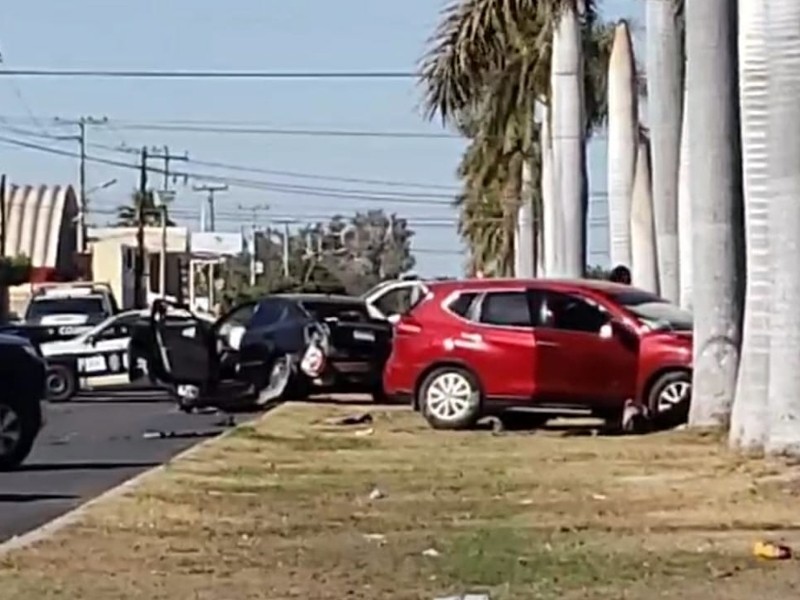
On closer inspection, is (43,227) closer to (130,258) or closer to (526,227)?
(130,258)

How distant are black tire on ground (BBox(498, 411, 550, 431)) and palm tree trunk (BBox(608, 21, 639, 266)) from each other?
57.6 feet

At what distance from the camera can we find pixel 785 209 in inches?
735

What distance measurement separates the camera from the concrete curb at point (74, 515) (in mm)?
14625

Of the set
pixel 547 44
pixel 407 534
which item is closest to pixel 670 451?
pixel 407 534

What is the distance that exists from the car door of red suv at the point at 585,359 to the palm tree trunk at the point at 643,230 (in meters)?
14.4

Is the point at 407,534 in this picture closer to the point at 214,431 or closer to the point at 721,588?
the point at 721,588

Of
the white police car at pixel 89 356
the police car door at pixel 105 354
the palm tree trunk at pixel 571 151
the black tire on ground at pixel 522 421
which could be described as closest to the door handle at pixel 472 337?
the black tire on ground at pixel 522 421

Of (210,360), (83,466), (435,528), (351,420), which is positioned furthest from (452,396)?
(435,528)

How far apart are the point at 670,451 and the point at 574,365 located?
3869mm

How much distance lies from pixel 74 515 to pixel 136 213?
109 metres

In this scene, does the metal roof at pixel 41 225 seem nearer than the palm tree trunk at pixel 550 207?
No

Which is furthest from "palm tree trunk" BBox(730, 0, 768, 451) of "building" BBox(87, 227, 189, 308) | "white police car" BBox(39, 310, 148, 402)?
"building" BBox(87, 227, 189, 308)

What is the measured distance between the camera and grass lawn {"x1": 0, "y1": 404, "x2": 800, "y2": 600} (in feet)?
41.3

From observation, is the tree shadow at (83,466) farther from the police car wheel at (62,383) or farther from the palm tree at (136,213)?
the palm tree at (136,213)
